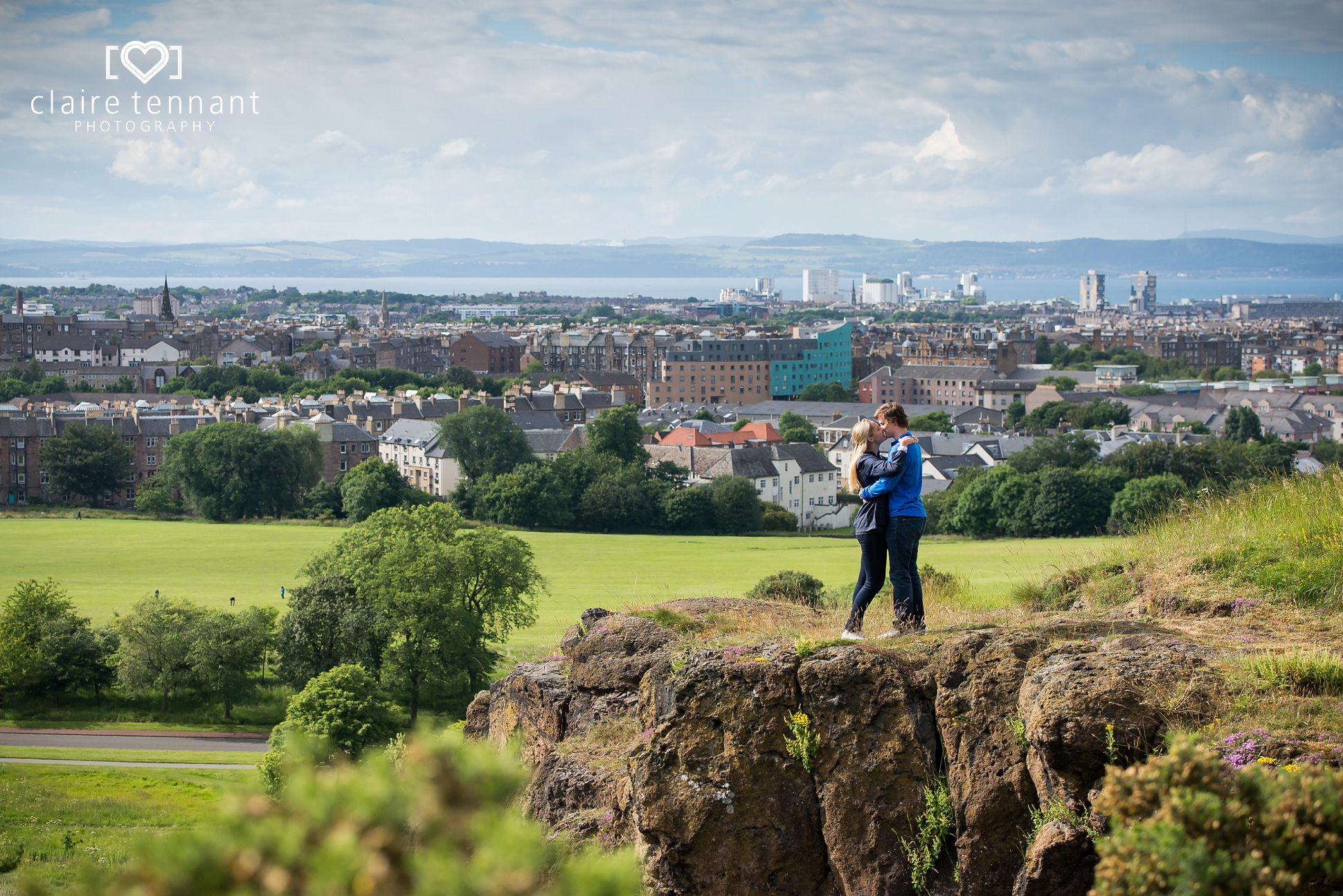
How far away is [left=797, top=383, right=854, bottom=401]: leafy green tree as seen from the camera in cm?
13388

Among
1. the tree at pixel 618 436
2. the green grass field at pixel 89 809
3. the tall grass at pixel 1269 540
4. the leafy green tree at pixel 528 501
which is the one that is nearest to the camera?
the tall grass at pixel 1269 540

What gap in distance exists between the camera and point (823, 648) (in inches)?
355

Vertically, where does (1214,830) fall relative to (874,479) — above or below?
below

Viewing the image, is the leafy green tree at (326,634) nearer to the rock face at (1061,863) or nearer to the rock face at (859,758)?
the rock face at (859,758)

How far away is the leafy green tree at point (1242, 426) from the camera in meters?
96.2

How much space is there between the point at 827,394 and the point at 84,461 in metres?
80.0

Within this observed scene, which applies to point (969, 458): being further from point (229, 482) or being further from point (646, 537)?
point (229, 482)

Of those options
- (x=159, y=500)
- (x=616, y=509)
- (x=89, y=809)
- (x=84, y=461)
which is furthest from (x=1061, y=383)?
(x=89, y=809)

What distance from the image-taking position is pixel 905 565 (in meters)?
9.79

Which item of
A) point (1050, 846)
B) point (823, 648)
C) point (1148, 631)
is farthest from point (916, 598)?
point (1050, 846)

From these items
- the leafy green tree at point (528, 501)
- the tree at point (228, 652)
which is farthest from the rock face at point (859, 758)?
the leafy green tree at point (528, 501)

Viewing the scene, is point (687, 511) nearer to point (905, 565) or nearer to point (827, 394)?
point (905, 565)

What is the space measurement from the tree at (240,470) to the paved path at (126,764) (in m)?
45.2

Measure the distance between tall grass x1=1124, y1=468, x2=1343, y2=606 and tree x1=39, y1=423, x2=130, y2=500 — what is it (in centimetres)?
7791
